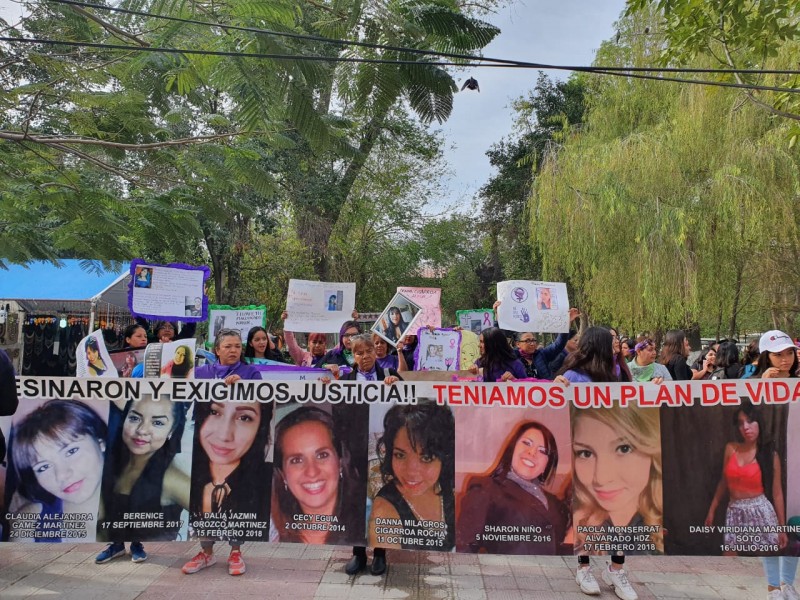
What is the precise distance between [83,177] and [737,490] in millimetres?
6508

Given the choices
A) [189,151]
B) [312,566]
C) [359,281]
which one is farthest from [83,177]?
[359,281]

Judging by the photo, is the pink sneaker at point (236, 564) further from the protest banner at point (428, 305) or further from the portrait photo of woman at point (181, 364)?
the protest banner at point (428, 305)

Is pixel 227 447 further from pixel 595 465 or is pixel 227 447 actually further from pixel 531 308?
pixel 531 308

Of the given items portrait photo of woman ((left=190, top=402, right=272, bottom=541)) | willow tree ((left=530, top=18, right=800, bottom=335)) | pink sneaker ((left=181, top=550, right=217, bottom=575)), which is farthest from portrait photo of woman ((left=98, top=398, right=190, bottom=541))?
willow tree ((left=530, top=18, right=800, bottom=335))

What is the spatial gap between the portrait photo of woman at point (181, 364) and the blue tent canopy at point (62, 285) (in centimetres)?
945

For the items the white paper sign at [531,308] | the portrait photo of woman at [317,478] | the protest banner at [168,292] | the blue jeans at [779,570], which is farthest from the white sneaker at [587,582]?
the protest banner at [168,292]

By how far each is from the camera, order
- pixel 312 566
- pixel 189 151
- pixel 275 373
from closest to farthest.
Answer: pixel 312 566
pixel 275 373
pixel 189 151

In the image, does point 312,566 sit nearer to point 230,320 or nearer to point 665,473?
point 665,473

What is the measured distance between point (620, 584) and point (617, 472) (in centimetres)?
73

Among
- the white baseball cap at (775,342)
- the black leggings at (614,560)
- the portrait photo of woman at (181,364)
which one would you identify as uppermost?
the white baseball cap at (775,342)

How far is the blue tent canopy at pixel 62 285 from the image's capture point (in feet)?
48.6

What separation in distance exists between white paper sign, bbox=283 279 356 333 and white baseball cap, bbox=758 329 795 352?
4900 mm

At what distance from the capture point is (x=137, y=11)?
164 inches

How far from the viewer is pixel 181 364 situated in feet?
19.0
